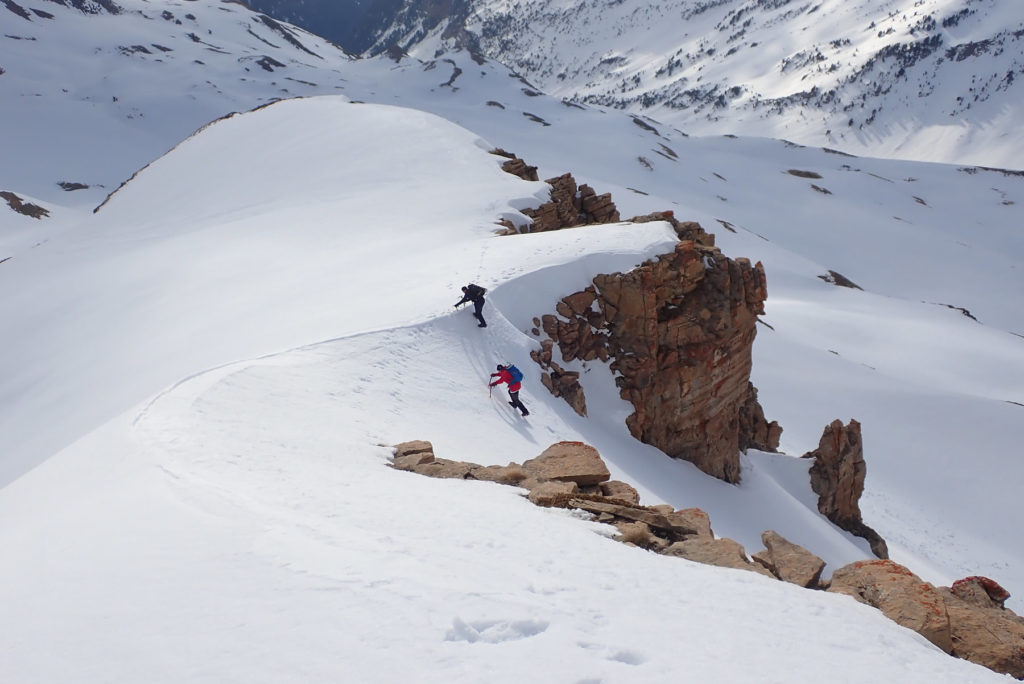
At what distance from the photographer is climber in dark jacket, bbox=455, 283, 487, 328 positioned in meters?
14.9

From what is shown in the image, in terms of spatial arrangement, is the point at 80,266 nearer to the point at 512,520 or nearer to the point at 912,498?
the point at 512,520

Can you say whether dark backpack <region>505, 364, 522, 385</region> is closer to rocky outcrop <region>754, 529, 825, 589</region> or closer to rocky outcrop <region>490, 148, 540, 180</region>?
rocky outcrop <region>754, 529, 825, 589</region>

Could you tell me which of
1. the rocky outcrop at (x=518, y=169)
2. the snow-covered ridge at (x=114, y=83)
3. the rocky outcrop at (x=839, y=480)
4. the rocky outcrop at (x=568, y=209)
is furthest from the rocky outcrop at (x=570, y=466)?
the snow-covered ridge at (x=114, y=83)

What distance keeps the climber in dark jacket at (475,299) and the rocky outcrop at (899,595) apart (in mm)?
9567

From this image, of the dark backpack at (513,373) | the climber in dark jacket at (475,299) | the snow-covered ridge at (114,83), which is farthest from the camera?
the snow-covered ridge at (114,83)

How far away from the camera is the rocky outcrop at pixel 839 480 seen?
20.2 metres

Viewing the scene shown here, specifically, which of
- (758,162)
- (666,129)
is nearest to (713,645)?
(758,162)

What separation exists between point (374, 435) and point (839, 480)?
1622cm

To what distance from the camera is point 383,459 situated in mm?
9523

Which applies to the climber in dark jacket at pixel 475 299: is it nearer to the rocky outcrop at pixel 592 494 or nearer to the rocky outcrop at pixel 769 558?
the rocky outcrop at pixel 592 494

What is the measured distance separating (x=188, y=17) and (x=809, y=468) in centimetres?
12147

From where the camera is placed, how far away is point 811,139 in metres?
138

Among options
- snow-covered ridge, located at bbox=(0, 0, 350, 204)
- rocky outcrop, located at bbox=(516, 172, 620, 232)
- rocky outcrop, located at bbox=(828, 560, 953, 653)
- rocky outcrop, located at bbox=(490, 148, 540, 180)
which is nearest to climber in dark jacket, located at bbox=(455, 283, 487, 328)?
rocky outcrop, located at bbox=(828, 560, 953, 653)

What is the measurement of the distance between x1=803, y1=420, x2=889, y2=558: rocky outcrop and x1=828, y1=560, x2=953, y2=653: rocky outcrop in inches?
549
